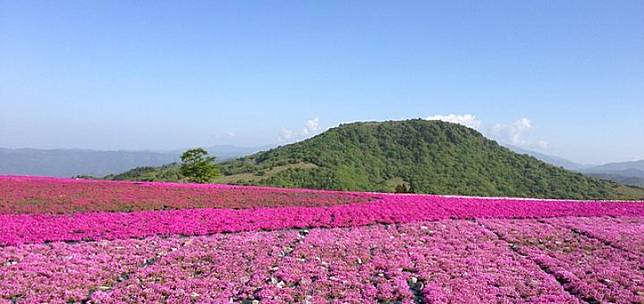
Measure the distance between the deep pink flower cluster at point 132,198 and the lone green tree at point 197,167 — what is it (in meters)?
36.9

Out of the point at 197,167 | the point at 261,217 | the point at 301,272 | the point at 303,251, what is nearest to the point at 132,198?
the point at 261,217

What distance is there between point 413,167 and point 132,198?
130586mm

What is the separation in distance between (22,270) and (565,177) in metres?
157

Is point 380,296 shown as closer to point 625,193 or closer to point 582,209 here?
point 582,209

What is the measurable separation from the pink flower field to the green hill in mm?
84620

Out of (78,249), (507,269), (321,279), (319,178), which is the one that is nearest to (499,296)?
(507,269)

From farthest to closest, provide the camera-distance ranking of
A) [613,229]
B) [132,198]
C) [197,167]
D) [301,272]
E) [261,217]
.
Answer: [197,167]
[132,198]
[261,217]
[613,229]
[301,272]

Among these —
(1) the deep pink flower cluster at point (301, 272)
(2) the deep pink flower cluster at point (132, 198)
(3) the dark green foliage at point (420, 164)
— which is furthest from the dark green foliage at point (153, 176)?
(1) the deep pink flower cluster at point (301, 272)

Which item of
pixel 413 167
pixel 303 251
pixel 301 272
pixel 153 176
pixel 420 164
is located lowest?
pixel 301 272

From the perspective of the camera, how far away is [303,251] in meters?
14.9

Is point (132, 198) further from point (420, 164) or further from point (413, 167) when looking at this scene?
point (420, 164)

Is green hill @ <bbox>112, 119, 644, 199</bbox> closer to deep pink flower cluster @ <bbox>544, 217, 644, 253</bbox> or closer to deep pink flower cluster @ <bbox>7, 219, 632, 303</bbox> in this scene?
deep pink flower cluster @ <bbox>544, 217, 644, 253</bbox>

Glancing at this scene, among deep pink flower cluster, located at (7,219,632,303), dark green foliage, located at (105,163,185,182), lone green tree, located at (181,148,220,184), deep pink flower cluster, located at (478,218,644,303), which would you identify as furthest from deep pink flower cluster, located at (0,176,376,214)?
dark green foliage, located at (105,163,185,182)

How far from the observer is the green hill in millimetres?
121250
